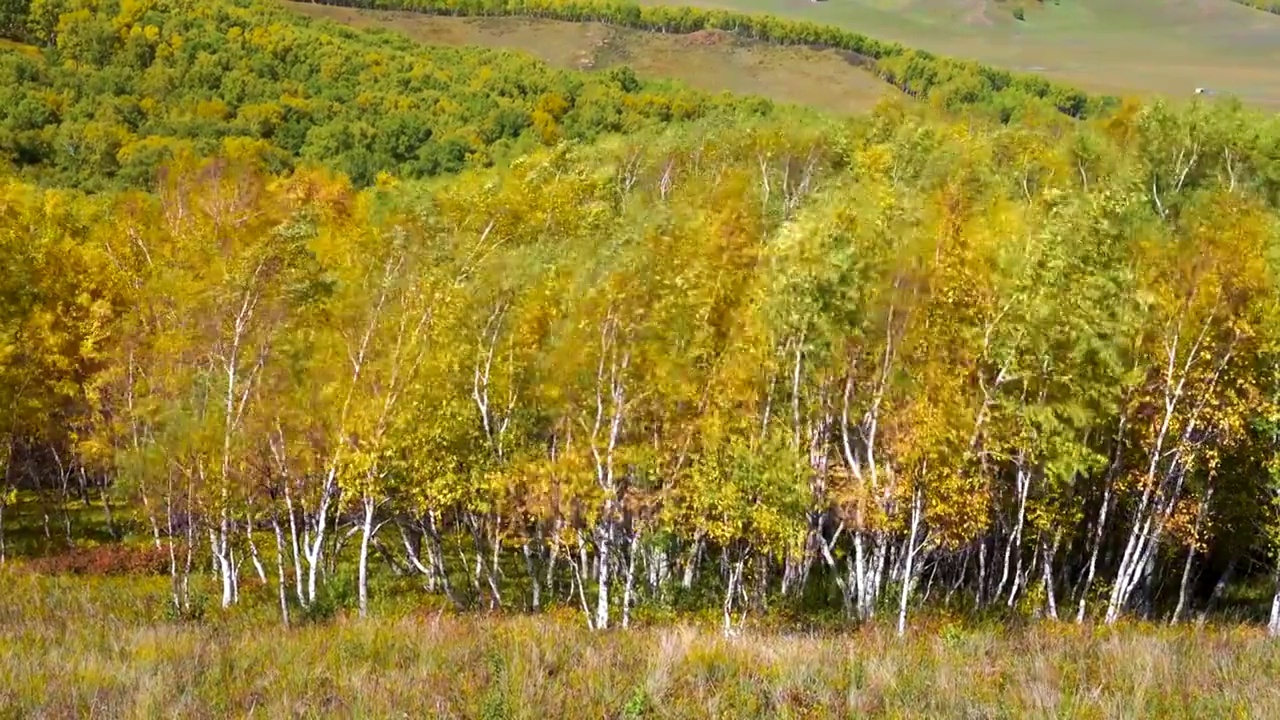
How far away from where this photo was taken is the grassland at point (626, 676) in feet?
33.2

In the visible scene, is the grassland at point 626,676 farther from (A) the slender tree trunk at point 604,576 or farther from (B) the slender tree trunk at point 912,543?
(A) the slender tree trunk at point 604,576

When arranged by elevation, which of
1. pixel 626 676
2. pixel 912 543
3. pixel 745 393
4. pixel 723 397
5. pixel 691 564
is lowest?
pixel 691 564

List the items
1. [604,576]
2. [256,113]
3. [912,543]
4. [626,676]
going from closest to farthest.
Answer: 1. [626,676]
2. [912,543]
3. [604,576]
4. [256,113]

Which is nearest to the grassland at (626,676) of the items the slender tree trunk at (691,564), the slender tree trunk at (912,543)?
the slender tree trunk at (912,543)

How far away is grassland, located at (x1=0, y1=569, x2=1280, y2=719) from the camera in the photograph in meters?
10.1

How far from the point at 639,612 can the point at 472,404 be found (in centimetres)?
841

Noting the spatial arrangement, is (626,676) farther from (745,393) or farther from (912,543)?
(745,393)

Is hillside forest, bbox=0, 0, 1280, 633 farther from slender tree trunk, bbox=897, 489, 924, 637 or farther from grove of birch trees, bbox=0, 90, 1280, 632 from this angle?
slender tree trunk, bbox=897, 489, 924, 637

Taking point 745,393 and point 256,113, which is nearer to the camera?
point 745,393

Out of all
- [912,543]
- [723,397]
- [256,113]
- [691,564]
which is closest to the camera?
[912,543]

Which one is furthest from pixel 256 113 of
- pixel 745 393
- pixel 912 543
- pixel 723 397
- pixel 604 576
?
pixel 912 543

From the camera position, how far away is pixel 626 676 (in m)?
11.2

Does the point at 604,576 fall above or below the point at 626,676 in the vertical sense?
below

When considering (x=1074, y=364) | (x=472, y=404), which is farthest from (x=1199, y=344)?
(x=472, y=404)
